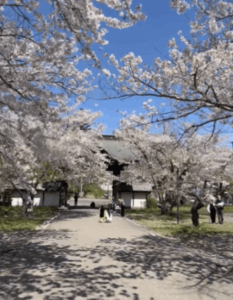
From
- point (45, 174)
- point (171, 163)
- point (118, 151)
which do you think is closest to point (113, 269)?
point (45, 174)

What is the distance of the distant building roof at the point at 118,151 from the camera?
1108 inches

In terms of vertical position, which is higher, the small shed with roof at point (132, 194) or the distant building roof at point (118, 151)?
the distant building roof at point (118, 151)

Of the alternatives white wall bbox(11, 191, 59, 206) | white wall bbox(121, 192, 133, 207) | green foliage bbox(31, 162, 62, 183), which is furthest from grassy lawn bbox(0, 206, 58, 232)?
white wall bbox(121, 192, 133, 207)

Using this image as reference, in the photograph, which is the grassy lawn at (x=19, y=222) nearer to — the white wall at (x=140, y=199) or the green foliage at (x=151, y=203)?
the white wall at (x=140, y=199)

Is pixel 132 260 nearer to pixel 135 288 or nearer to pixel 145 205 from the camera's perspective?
pixel 135 288

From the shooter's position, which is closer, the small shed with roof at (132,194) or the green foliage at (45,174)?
the green foliage at (45,174)

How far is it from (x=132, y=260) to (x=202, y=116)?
5049 millimetres

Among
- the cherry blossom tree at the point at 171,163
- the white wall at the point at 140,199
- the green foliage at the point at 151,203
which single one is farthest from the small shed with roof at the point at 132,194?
the cherry blossom tree at the point at 171,163

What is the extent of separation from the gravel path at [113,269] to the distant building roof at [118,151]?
59.2 feet

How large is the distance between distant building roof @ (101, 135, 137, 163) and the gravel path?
1804 centimetres

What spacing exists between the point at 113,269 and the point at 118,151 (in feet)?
77.8

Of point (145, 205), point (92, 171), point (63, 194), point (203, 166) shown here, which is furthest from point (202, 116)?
point (145, 205)

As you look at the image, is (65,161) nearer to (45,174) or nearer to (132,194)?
(45,174)

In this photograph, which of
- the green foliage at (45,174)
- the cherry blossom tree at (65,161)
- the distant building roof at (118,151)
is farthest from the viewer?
the distant building roof at (118,151)
